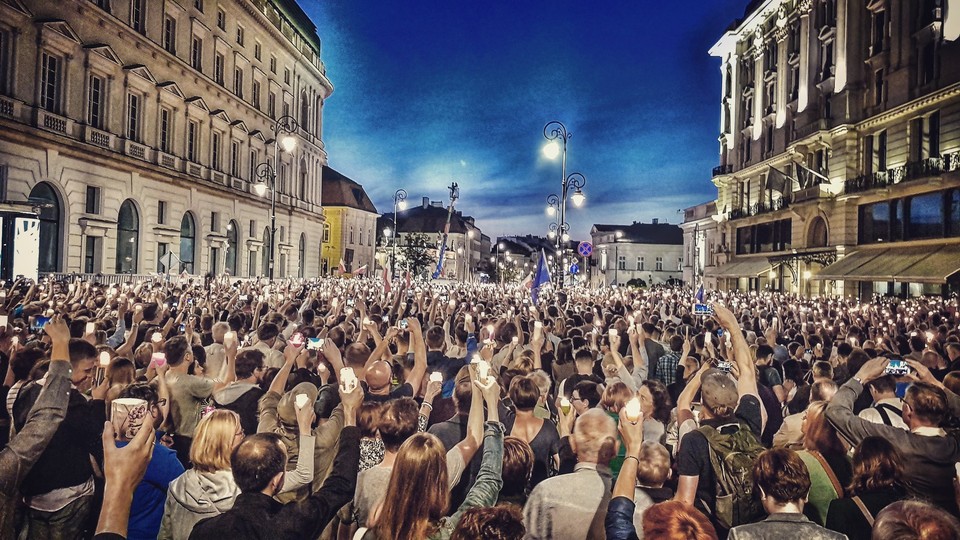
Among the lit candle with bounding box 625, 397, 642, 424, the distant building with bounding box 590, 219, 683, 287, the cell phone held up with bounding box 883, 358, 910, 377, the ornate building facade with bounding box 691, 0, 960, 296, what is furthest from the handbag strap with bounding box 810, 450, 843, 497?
the distant building with bounding box 590, 219, 683, 287

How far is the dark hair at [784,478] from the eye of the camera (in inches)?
133

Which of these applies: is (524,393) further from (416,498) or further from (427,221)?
(427,221)

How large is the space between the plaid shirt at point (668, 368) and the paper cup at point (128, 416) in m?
6.70

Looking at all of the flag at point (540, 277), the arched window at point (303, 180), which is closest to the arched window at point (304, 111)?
the arched window at point (303, 180)

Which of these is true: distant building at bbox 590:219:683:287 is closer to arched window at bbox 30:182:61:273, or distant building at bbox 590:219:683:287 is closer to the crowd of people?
arched window at bbox 30:182:61:273

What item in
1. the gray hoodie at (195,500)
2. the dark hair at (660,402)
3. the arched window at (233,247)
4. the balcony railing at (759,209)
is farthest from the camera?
the arched window at (233,247)

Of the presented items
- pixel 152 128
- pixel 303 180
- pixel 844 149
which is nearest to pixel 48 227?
pixel 152 128

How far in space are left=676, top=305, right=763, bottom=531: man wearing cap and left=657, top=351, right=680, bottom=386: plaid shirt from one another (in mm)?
2940

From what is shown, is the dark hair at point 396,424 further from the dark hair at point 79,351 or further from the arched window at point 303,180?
the arched window at point 303,180

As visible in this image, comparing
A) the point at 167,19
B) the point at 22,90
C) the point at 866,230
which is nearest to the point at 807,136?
the point at 866,230

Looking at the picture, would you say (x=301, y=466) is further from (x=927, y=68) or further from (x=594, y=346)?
(x=927, y=68)

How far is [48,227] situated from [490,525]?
32222mm

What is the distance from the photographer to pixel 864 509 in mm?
3707

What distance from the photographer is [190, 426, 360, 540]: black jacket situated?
10.6ft
